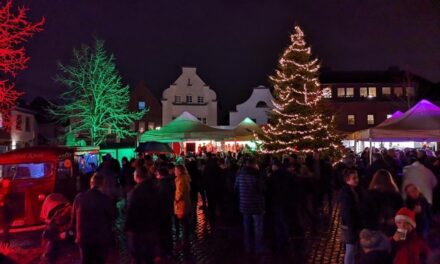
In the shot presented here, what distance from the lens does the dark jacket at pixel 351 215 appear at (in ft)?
24.4

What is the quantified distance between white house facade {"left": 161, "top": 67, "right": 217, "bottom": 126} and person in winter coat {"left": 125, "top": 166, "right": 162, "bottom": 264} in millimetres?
48944

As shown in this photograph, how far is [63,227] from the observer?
938 centimetres

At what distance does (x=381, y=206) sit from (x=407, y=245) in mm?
1644

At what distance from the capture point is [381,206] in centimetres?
705

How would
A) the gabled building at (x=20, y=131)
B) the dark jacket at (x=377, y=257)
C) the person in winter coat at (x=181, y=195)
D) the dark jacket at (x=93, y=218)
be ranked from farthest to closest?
1. the gabled building at (x=20, y=131)
2. the person in winter coat at (x=181, y=195)
3. the dark jacket at (x=93, y=218)
4. the dark jacket at (x=377, y=257)

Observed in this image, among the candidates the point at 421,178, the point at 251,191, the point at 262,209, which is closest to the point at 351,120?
the point at 421,178

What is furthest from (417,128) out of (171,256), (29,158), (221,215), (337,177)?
(29,158)

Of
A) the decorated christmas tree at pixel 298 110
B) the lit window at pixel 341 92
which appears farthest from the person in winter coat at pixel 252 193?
the lit window at pixel 341 92

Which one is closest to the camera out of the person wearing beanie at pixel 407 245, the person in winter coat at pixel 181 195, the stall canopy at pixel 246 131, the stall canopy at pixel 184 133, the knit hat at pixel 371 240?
the knit hat at pixel 371 240

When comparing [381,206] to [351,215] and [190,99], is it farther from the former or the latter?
[190,99]

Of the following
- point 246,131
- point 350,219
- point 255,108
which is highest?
point 255,108

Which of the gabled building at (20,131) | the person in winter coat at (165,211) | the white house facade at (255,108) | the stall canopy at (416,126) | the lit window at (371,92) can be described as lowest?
the person in winter coat at (165,211)

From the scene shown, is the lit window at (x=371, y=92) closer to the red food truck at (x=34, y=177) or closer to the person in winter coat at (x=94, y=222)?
the red food truck at (x=34, y=177)

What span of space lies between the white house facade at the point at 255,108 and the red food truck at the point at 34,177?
43906 millimetres
